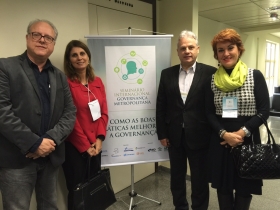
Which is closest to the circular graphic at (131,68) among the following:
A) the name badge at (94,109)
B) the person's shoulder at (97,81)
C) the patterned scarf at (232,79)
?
the person's shoulder at (97,81)

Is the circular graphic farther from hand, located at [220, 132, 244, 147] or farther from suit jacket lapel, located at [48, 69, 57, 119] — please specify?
hand, located at [220, 132, 244, 147]

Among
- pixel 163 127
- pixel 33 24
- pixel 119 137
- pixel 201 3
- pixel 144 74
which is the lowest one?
pixel 119 137

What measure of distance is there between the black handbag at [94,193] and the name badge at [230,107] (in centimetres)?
106

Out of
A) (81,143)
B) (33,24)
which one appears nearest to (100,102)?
(81,143)

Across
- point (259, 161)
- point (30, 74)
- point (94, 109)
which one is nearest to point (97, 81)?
point (94, 109)

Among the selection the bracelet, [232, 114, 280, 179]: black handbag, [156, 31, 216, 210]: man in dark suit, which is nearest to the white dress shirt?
[156, 31, 216, 210]: man in dark suit

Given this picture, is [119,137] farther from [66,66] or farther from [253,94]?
[253,94]

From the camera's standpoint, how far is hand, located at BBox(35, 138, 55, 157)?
1407 millimetres

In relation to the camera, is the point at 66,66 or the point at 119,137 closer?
the point at 66,66

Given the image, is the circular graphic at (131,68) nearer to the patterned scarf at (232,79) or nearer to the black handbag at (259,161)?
the patterned scarf at (232,79)

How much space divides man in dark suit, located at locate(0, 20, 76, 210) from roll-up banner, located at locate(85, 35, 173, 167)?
0.64 m

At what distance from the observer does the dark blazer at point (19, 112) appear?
4.36 ft

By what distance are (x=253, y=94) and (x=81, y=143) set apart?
51.7 inches

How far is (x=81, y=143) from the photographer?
1.77m
